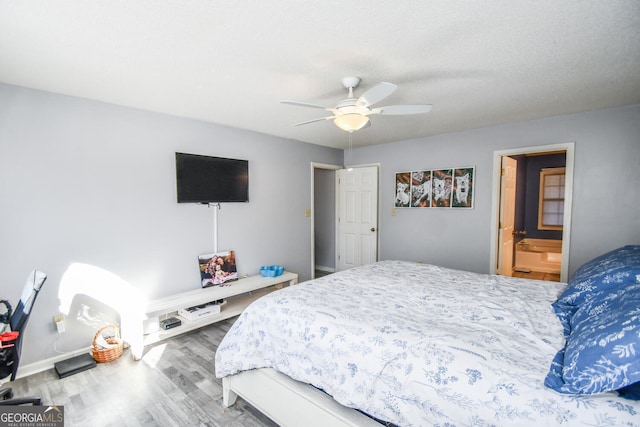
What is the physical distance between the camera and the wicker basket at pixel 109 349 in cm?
270

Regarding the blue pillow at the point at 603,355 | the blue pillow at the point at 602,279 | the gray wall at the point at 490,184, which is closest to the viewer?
the blue pillow at the point at 603,355

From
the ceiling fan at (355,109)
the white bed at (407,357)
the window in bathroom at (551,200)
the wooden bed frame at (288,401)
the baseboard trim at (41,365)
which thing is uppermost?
the ceiling fan at (355,109)

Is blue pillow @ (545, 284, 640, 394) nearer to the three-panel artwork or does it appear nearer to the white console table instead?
the three-panel artwork

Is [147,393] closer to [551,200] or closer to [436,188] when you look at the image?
[436,188]

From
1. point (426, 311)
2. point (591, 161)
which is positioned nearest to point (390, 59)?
point (426, 311)

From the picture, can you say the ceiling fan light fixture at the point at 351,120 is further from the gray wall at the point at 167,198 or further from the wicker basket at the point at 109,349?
the wicker basket at the point at 109,349

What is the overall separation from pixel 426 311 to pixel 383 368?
0.64 m

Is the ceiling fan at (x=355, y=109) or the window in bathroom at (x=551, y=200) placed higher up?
the ceiling fan at (x=355, y=109)

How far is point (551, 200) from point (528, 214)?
1.60 ft

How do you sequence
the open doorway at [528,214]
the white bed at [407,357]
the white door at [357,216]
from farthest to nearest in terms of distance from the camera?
the white door at [357,216]
the open doorway at [528,214]
the white bed at [407,357]

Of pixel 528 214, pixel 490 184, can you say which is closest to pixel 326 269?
pixel 490 184

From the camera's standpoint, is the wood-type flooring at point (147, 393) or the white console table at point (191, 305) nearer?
the wood-type flooring at point (147, 393)

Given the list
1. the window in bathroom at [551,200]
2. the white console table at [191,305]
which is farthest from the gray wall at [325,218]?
the window in bathroom at [551,200]

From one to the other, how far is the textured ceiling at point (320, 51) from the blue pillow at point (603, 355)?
1.50 meters
